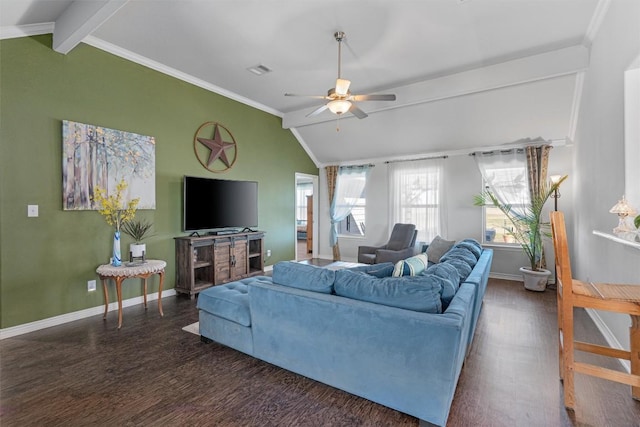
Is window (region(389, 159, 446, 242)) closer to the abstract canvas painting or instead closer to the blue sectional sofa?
the blue sectional sofa

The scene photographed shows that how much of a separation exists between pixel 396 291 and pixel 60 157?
12.2ft

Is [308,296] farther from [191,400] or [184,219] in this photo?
[184,219]

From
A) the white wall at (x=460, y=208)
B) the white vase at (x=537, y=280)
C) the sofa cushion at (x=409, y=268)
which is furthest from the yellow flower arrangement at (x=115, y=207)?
the white vase at (x=537, y=280)

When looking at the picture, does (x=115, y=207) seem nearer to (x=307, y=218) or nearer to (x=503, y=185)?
(x=503, y=185)

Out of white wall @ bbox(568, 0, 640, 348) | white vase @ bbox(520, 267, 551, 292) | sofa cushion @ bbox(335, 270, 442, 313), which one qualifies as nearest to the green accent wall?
sofa cushion @ bbox(335, 270, 442, 313)

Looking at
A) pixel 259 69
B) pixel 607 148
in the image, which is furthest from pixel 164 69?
pixel 607 148

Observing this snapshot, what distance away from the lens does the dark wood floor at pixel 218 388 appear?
5.87ft

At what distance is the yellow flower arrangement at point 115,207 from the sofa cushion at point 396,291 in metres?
2.79

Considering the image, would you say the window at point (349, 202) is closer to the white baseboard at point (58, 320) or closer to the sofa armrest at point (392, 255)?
the sofa armrest at point (392, 255)

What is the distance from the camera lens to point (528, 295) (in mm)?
4355

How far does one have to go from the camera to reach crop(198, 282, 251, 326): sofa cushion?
2436 millimetres

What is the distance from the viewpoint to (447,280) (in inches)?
77.5

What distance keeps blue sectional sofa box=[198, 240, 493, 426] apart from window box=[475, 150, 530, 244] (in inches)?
140

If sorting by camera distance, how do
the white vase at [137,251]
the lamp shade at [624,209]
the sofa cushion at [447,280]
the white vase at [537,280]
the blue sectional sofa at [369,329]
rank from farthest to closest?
the white vase at [537,280] → the white vase at [137,251] → the lamp shade at [624,209] → the sofa cushion at [447,280] → the blue sectional sofa at [369,329]
